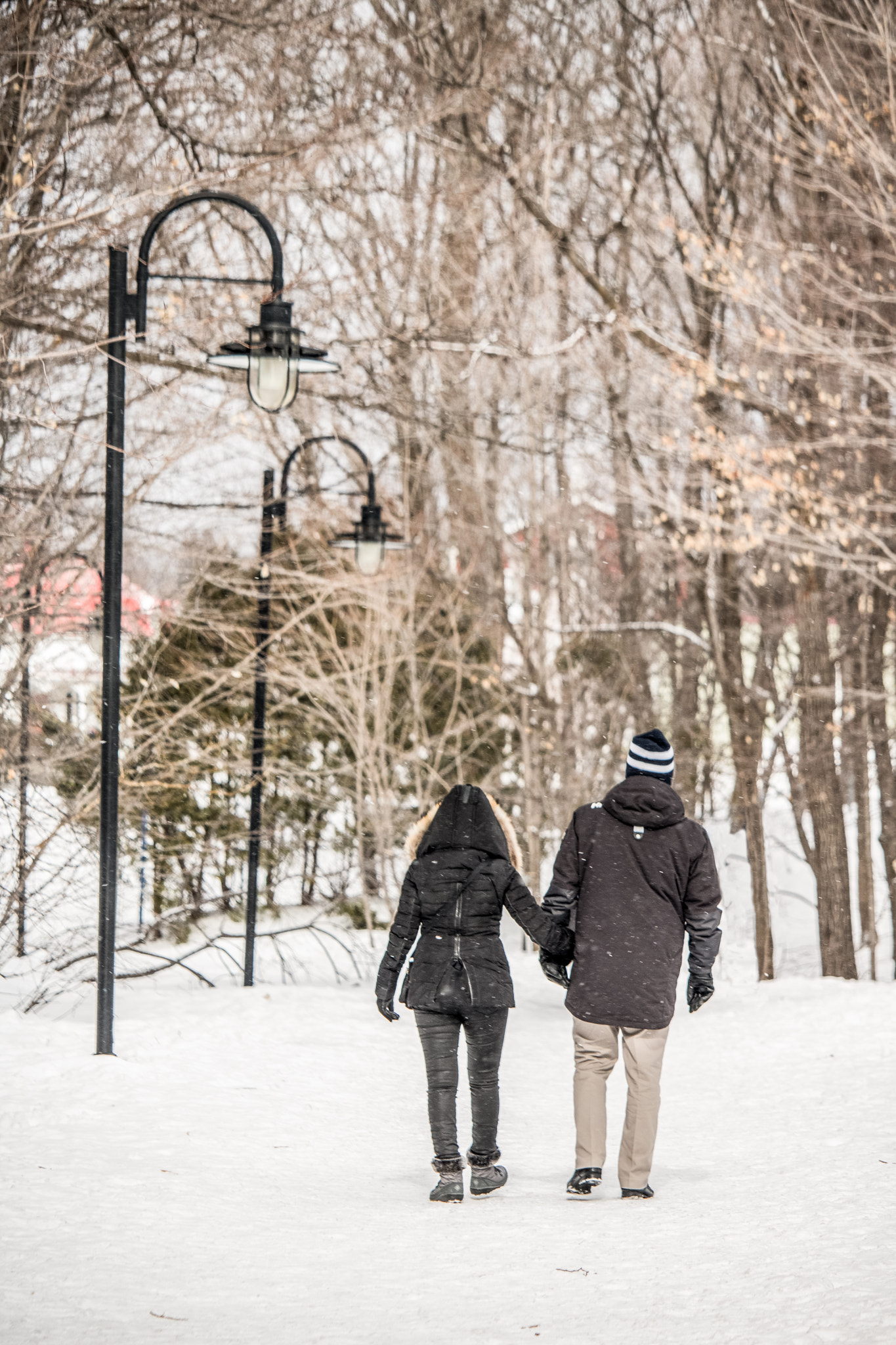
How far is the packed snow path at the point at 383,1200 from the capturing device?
384 cm

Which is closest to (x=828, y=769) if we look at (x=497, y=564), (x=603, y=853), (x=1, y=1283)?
(x=497, y=564)

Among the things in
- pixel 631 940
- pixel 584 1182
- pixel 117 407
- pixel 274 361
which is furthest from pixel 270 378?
pixel 584 1182

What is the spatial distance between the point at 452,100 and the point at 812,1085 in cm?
776

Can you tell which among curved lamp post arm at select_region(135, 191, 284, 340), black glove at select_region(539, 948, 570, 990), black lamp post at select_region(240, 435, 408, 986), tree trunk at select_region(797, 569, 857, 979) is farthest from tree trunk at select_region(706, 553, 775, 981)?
black glove at select_region(539, 948, 570, 990)

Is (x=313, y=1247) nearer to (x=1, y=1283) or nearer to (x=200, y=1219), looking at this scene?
(x=200, y=1219)

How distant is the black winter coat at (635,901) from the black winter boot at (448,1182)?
78cm

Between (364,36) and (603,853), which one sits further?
→ (364,36)

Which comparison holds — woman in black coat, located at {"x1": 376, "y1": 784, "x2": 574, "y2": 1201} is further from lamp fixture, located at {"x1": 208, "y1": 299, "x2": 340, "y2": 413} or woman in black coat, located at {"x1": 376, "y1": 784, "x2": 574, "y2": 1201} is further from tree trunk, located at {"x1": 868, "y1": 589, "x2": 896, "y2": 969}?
tree trunk, located at {"x1": 868, "y1": 589, "x2": 896, "y2": 969}

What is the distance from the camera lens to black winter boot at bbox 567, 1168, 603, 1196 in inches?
210

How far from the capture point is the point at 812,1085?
8.22 meters

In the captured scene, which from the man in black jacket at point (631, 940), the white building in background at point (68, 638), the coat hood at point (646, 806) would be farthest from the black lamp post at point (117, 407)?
the coat hood at point (646, 806)

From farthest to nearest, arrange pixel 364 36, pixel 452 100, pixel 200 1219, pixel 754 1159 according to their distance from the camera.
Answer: pixel 364 36, pixel 452 100, pixel 754 1159, pixel 200 1219

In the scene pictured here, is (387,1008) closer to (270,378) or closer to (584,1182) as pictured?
(584,1182)

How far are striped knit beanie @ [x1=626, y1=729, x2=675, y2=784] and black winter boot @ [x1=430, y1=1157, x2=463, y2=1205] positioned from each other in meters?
1.68
